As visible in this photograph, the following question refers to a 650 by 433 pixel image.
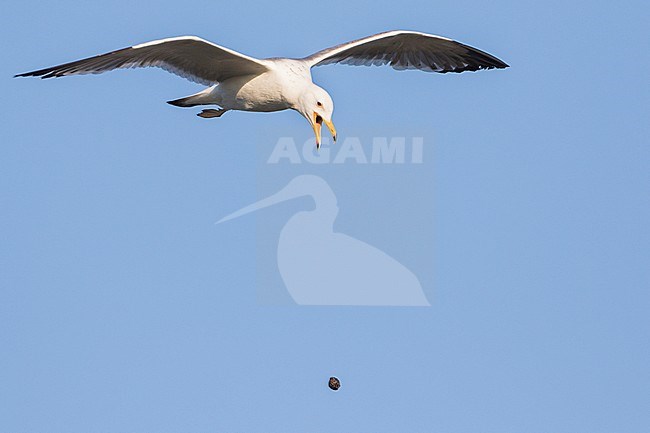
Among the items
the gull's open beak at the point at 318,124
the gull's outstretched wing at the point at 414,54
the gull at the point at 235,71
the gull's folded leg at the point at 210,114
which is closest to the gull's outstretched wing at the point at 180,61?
the gull at the point at 235,71

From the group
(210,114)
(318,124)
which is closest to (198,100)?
(210,114)

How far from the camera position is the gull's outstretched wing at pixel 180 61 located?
10062 mm

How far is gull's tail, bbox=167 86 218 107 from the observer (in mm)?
11312

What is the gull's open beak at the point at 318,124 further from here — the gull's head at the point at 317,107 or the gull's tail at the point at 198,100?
the gull's tail at the point at 198,100

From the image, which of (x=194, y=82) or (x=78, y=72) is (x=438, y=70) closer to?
(x=194, y=82)

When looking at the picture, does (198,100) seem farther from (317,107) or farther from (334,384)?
(334,384)

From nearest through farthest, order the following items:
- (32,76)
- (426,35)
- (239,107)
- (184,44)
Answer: (32,76) → (184,44) → (239,107) → (426,35)

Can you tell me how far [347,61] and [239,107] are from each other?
1609 millimetres

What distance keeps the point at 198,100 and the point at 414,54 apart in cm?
236

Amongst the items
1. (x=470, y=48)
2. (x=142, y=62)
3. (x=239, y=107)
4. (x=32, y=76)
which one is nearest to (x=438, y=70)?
(x=470, y=48)

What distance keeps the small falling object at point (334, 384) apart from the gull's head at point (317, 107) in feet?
5.99

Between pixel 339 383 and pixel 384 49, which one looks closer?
pixel 339 383

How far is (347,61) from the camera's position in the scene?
12.5 m

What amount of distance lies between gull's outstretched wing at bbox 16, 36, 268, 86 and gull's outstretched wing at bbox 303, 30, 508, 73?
1158mm
